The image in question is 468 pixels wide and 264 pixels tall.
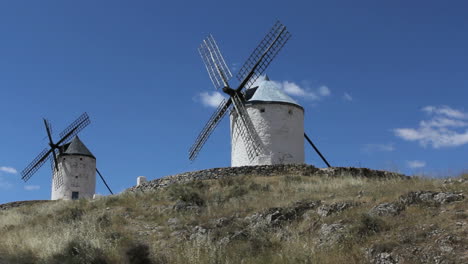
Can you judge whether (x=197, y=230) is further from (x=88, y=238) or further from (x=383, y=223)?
(x=383, y=223)

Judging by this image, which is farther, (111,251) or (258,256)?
(111,251)

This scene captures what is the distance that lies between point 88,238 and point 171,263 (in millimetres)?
2694

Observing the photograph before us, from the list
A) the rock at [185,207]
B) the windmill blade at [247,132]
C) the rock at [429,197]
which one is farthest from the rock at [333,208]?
the windmill blade at [247,132]

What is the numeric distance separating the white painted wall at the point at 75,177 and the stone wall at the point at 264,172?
14514mm

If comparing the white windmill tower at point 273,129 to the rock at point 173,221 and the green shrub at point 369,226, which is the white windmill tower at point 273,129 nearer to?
the rock at point 173,221

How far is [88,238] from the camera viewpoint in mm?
12492

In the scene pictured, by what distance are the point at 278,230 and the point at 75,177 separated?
83.3 feet

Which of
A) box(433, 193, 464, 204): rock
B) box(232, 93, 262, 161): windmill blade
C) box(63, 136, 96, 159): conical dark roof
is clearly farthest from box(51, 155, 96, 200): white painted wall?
box(433, 193, 464, 204): rock

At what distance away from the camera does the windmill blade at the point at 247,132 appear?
947 inches

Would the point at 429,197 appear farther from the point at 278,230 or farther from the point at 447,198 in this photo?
the point at 278,230

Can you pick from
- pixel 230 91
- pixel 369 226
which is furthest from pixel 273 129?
pixel 369 226

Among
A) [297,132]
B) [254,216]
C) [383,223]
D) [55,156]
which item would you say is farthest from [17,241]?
[55,156]

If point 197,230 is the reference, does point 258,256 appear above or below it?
below

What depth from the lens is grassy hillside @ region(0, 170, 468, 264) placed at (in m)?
10.2
